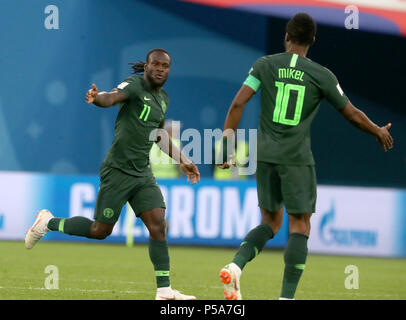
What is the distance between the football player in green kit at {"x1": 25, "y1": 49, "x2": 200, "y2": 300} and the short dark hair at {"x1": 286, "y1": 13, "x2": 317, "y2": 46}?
1.20 meters

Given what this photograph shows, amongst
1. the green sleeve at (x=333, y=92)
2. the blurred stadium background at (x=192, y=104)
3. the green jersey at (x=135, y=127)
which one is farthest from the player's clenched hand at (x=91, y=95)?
the blurred stadium background at (x=192, y=104)

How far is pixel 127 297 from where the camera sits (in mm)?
7125

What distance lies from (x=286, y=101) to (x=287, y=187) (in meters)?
0.63

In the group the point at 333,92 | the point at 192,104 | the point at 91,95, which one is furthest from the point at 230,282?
the point at 192,104

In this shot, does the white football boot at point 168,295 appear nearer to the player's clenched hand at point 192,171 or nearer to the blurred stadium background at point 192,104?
the player's clenched hand at point 192,171

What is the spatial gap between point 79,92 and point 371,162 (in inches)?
337

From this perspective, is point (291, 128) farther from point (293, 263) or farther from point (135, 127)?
point (135, 127)

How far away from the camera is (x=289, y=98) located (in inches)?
243

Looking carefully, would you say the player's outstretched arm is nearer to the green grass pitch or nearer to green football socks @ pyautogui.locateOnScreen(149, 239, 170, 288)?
green football socks @ pyautogui.locateOnScreen(149, 239, 170, 288)

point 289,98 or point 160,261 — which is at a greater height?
point 289,98

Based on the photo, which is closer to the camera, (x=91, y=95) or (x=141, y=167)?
(x=91, y=95)

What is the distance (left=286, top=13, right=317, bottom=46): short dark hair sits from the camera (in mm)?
6172

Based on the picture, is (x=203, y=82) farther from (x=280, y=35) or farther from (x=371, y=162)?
(x=371, y=162)

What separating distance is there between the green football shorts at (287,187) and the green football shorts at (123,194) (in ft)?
3.54
